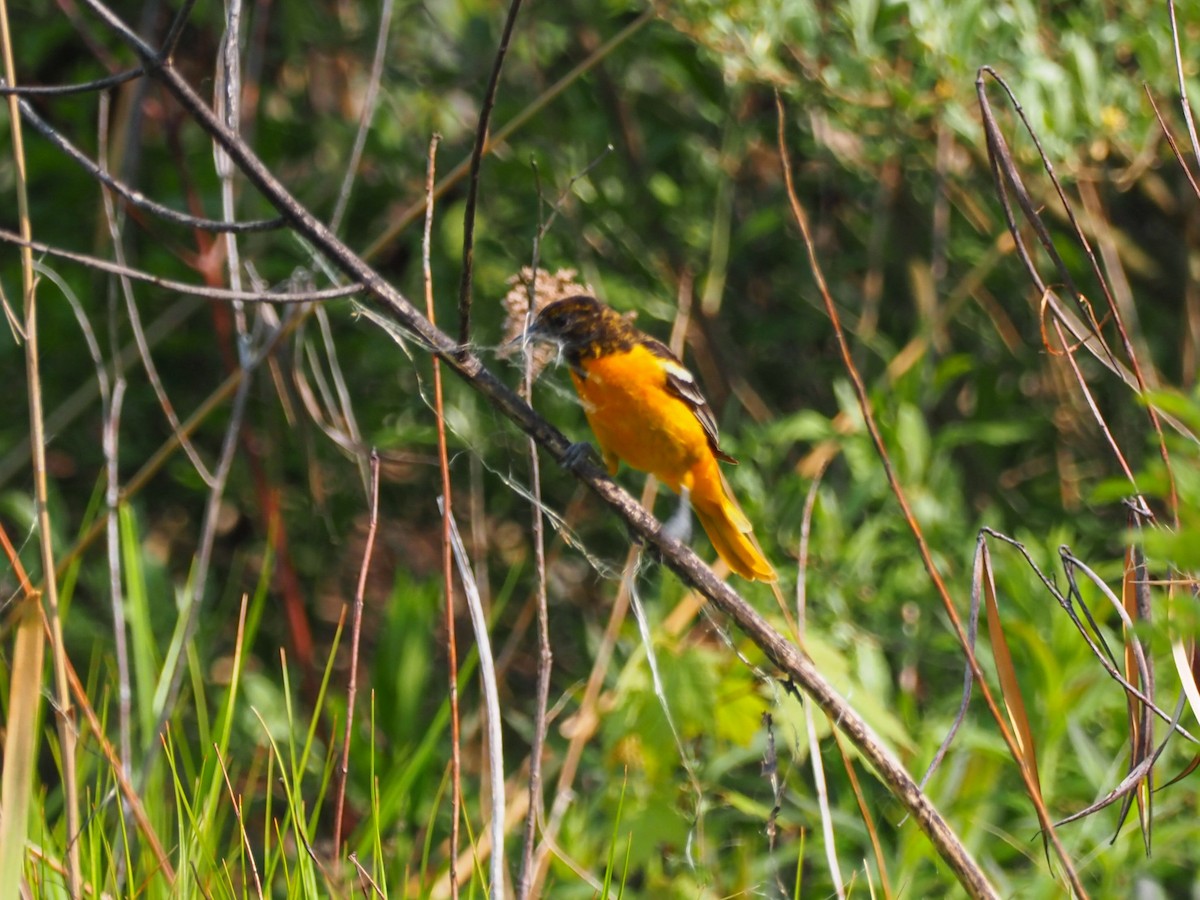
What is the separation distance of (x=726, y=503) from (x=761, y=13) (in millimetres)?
1184

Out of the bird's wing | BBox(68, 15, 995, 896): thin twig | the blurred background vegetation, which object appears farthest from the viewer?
the bird's wing

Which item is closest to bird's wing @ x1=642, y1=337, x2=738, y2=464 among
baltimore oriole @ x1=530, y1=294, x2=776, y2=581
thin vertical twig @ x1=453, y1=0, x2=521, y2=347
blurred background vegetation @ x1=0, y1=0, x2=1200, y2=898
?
baltimore oriole @ x1=530, y1=294, x2=776, y2=581

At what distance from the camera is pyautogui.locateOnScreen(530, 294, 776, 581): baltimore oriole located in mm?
2926

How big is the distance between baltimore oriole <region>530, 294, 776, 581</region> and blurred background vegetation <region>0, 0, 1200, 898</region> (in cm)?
17

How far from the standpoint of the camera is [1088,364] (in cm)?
432

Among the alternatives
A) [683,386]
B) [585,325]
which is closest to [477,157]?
[585,325]

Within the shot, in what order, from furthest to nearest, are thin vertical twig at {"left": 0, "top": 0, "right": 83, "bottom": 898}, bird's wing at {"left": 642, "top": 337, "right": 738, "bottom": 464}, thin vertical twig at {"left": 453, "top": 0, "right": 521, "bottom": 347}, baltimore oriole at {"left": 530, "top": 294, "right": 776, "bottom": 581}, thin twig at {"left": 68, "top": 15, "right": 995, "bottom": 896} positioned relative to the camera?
bird's wing at {"left": 642, "top": 337, "right": 738, "bottom": 464} < baltimore oriole at {"left": 530, "top": 294, "right": 776, "bottom": 581} < thin vertical twig at {"left": 0, "top": 0, "right": 83, "bottom": 898} < thin twig at {"left": 68, "top": 15, "right": 995, "bottom": 896} < thin vertical twig at {"left": 453, "top": 0, "right": 521, "bottom": 347}

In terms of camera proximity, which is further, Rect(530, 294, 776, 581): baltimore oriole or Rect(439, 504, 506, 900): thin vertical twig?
Rect(530, 294, 776, 581): baltimore oriole

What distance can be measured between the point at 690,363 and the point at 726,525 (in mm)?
1205

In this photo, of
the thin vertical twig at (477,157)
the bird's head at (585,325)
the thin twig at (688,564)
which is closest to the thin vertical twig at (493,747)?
the thin twig at (688,564)

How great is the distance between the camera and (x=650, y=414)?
2.97 meters

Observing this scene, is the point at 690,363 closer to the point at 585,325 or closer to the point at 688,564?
the point at 585,325

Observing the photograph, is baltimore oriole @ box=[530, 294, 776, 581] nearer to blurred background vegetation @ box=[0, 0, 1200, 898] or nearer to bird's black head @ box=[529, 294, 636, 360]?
bird's black head @ box=[529, 294, 636, 360]

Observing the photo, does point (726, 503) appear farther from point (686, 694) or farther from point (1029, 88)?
point (1029, 88)
